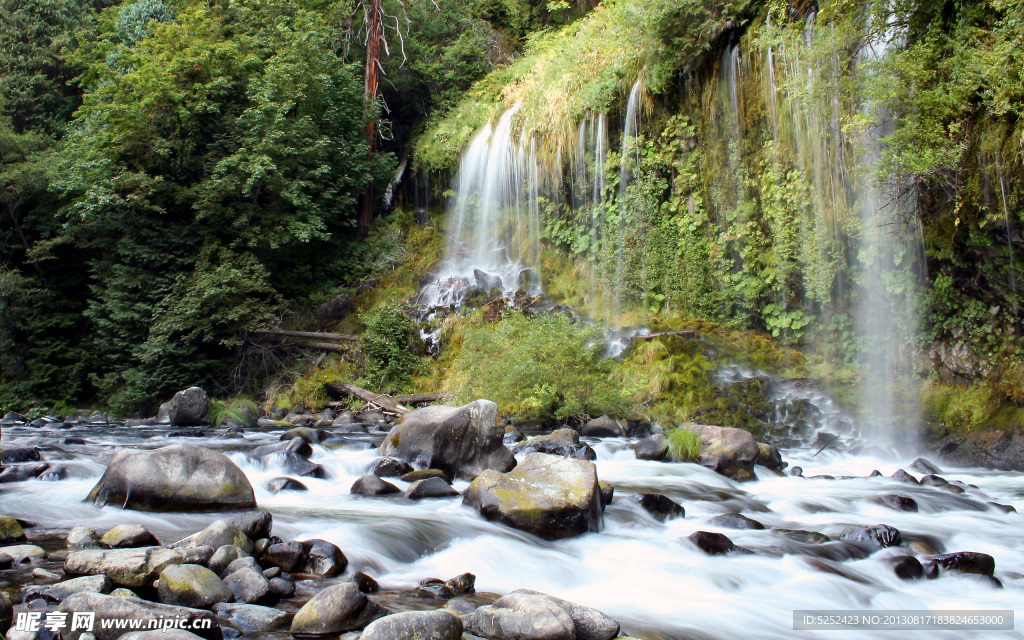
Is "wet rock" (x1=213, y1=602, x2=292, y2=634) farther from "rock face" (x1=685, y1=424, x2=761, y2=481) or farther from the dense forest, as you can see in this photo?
the dense forest

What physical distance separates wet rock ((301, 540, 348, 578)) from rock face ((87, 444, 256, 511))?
4.56 ft

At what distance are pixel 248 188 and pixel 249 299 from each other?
8.10ft

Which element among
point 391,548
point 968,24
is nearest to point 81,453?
point 391,548

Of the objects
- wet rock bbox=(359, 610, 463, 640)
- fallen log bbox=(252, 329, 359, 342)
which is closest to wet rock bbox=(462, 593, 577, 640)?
wet rock bbox=(359, 610, 463, 640)

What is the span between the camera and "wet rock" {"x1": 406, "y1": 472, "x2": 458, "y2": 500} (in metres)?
6.42

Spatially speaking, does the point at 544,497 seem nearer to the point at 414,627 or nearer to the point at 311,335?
the point at 414,627

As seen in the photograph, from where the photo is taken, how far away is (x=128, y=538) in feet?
14.2

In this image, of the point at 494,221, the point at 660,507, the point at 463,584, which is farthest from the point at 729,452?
the point at 494,221

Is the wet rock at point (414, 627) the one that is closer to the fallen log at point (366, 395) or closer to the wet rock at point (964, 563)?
the wet rock at point (964, 563)

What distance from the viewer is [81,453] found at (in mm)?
8461

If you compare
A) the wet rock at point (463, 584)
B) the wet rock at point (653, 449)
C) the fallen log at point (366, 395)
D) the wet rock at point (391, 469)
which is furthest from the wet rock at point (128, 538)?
the fallen log at point (366, 395)

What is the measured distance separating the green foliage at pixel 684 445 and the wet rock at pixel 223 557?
18.2 feet

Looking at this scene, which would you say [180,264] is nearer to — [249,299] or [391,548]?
[249,299]

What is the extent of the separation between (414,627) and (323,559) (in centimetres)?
147
